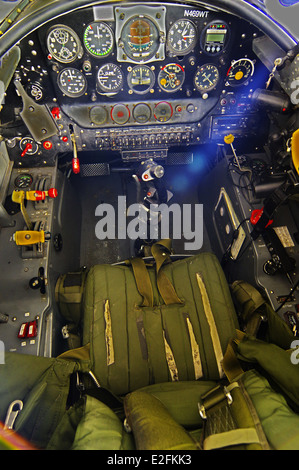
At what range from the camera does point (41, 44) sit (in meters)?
1.96

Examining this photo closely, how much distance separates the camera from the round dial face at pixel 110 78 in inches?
85.4

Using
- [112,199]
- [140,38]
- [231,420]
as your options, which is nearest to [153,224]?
[112,199]

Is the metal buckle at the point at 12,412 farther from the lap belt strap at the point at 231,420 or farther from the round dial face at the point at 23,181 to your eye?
the round dial face at the point at 23,181

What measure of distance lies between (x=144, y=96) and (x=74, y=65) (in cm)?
55

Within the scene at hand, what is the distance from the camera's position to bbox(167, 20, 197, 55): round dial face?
6.51ft

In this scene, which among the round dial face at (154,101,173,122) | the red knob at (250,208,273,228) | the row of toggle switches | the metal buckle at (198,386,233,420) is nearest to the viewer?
the metal buckle at (198,386,233,420)

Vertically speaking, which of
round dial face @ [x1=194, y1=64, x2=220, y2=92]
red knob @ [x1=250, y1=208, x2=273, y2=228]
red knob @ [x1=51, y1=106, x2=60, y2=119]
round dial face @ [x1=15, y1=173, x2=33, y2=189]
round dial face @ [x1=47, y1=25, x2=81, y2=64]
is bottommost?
round dial face @ [x1=15, y1=173, x2=33, y2=189]

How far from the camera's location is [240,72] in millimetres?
2221

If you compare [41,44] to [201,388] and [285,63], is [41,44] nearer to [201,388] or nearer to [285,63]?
[285,63]

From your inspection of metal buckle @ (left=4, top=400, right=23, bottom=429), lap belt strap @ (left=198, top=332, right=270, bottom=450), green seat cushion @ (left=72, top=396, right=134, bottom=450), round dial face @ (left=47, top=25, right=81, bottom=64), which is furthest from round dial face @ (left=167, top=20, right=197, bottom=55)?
metal buckle @ (left=4, top=400, right=23, bottom=429)

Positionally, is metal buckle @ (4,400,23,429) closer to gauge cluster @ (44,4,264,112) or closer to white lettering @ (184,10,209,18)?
gauge cluster @ (44,4,264,112)

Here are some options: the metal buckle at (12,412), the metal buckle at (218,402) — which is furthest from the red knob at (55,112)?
the metal buckle at (218,402)

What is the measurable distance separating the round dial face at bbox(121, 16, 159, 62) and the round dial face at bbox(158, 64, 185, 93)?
0.52 feet

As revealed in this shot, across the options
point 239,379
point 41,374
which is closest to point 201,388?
point 239,379
